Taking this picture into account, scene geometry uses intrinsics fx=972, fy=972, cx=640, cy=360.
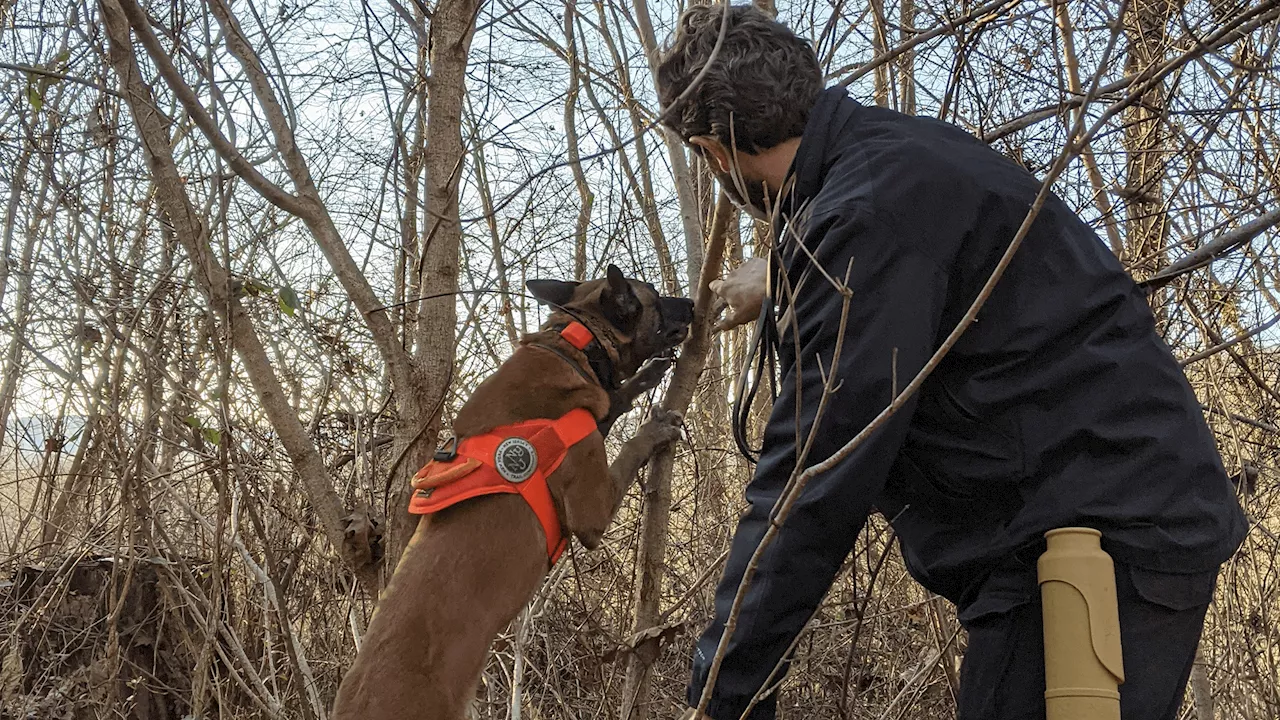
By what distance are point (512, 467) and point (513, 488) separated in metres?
0.07

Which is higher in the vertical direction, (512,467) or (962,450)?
(512,467)

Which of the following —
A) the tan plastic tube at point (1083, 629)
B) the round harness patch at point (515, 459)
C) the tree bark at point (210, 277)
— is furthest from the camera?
the round harness patch at point (515, 459)

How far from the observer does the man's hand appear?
2.46m

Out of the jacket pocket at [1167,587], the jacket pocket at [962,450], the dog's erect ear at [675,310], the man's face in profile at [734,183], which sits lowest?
the jacket pocket at [1167,587]

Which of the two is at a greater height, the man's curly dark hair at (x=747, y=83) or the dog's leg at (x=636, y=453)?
the man's curly dark hair at (x=747, y=83)

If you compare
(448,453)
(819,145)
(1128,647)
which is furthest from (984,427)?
(448,453)

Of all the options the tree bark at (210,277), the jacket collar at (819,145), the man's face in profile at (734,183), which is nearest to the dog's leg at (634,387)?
the tree bark at (210,277)

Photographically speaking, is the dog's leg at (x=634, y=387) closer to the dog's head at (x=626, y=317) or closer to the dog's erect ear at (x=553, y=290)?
the dog's head at (x=626, y=317)

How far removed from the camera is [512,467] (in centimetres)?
336

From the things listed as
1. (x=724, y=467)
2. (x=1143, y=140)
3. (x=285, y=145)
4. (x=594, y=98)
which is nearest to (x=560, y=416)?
(x=724, y=467)

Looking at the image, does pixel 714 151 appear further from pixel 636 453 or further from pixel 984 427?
pixel 636 453

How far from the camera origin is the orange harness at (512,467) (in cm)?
307

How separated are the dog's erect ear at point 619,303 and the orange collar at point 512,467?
503 mm

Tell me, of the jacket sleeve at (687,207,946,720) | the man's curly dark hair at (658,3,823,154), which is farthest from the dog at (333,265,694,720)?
the jacket sleeve at (687,207,946,720)
